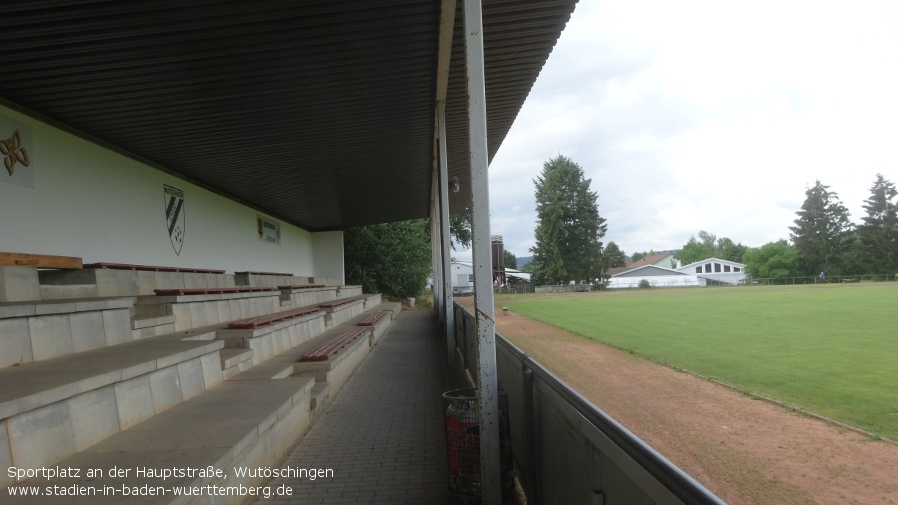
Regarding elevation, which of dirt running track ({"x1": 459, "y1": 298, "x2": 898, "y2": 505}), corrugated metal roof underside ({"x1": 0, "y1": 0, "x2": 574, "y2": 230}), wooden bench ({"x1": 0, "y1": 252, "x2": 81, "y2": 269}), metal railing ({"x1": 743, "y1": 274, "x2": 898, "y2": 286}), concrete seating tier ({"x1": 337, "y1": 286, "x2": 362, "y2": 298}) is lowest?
dirt running track ({"x1": 459, "y1": 298, "x2": 898, "y2": 505})

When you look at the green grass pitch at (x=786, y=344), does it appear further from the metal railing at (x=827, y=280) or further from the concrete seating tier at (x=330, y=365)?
the metal railing at (x=827, y=280)

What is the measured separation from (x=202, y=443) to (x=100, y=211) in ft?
22.9

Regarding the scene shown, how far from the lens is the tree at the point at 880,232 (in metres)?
63.7

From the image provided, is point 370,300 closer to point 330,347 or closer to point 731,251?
point 330,347

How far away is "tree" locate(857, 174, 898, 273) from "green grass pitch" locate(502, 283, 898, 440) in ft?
106

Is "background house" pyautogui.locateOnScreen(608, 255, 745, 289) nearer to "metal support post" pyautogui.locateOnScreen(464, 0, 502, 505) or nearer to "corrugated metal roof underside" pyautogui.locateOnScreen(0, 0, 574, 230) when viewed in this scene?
"corrugated metal roof underside" pyautogui.locateOnScreen(0, 0, 574, 230)

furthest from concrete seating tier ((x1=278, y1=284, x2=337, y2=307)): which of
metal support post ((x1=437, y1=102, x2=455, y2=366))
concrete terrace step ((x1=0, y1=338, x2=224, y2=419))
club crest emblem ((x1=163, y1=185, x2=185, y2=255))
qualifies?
concrete terrace step ((x1=0, y1=338, x2=224, y2=419))

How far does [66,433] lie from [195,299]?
4.41m

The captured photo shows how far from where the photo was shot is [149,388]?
429 cm

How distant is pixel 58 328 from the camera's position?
4469 millimetres

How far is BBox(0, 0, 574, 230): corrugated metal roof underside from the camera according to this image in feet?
19.0

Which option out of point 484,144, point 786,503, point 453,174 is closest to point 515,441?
point 484,144

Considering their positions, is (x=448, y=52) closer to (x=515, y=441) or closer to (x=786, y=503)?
(x=515, y=441)

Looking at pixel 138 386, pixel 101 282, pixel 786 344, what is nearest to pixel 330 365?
pixel 101 282
